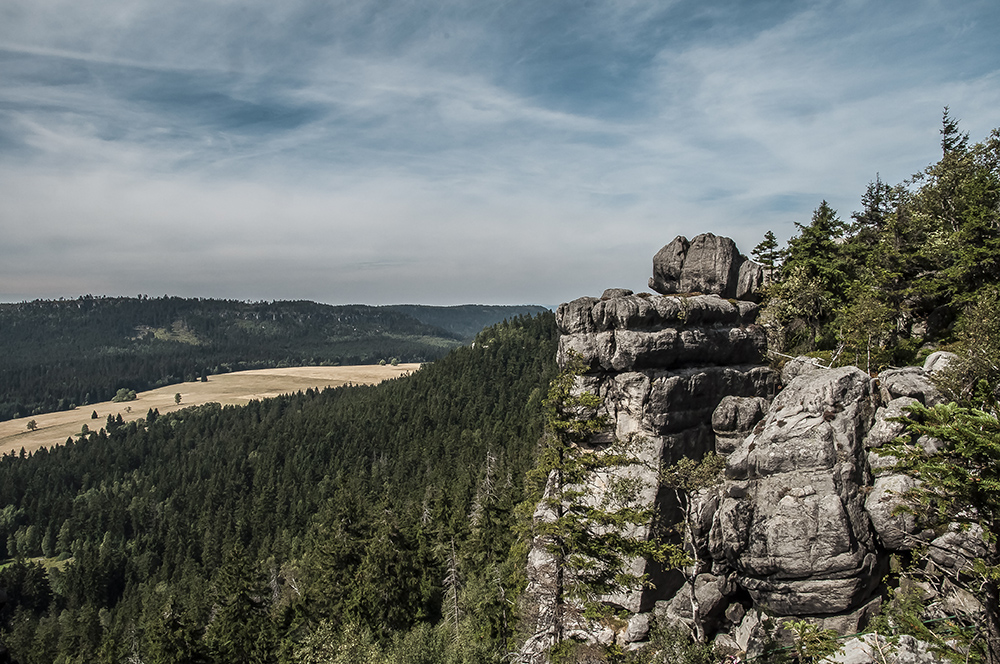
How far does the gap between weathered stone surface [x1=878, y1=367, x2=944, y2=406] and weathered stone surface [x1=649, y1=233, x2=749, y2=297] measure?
688 inches

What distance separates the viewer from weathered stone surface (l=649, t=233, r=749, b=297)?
1916 inches

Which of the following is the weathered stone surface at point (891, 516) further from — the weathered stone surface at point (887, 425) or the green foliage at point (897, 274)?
the green foliage at point (897, 274)

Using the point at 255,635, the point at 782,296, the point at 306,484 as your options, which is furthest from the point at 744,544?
the point at 306,484

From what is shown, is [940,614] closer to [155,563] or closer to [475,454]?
[475,454]

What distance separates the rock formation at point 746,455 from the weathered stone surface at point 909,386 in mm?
67

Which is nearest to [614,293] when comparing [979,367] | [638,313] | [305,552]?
[638,313]

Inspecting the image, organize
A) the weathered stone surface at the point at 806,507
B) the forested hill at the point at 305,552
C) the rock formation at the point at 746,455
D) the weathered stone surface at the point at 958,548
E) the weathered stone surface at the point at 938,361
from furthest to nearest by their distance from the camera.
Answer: the forested hill at the point at 305,552
the weathered stone surface at the point at 938,361
the rock formation at the point at 746,455
the weathered stone surface at the point at 806,507
the weathered stone surface at the point at 958,548

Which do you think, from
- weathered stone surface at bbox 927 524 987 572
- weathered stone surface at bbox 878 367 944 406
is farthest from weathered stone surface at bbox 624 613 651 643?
weathered stone surface at bbox 878 367 944 406

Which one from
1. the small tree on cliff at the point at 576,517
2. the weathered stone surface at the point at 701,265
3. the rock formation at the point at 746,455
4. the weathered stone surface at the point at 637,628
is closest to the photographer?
the small tree on cliff at the point at 576,517

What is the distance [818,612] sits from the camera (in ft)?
97.4

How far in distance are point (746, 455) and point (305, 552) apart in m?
98.1

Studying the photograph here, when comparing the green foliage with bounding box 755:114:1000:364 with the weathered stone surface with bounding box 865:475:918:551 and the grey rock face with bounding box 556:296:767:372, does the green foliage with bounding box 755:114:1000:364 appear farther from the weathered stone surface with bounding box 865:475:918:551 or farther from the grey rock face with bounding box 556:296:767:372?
the weathered stone surface with bounding box 865:475:918:551

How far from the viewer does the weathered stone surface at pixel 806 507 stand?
29281 mm

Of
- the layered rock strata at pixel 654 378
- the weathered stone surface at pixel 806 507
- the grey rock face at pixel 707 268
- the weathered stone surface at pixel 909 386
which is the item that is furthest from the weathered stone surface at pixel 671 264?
the weathered stone surface at pixel 909 386
